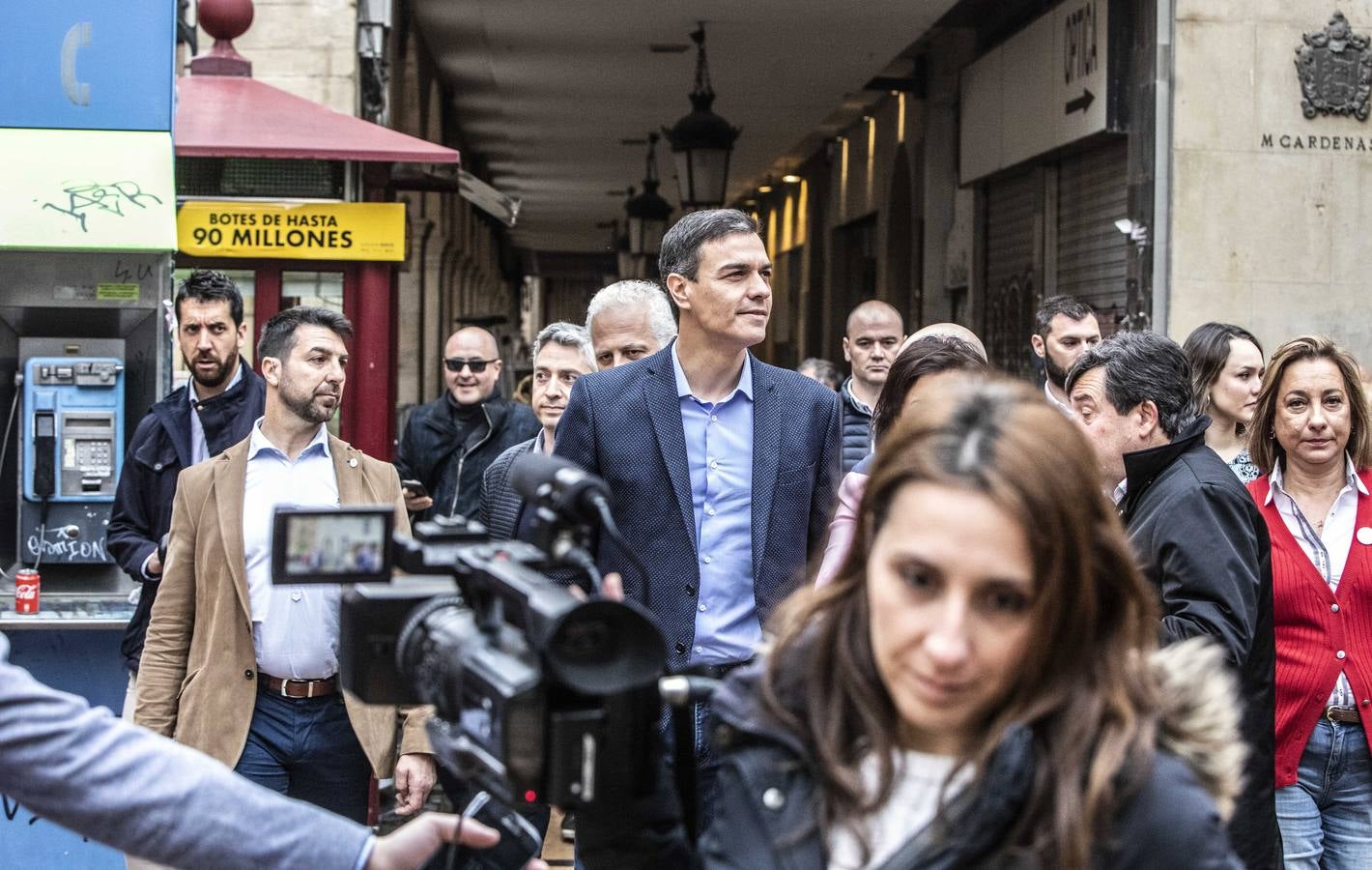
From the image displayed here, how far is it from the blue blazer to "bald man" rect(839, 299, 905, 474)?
238 cm

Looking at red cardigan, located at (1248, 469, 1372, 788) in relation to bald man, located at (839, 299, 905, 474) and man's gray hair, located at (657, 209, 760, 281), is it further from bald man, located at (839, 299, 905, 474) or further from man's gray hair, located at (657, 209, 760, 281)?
bald man, located at (839, 299, 905, 474)

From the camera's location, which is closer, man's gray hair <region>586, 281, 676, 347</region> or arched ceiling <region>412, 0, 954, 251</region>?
man's gray hair <region>586, 281, 676, 347</region>

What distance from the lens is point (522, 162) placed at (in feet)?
78.8

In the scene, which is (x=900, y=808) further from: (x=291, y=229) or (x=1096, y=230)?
(x=1096, y=230)

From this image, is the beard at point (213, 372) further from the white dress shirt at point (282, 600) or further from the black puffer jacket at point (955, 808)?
the black puffer jacket at point (955, 808)

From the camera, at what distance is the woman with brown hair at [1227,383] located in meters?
6.26

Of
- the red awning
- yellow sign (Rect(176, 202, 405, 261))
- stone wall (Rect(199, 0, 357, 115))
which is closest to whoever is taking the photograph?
the red awning

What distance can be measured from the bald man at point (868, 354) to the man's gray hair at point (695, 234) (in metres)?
2.30

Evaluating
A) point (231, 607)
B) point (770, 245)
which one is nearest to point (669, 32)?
point (231, 607)

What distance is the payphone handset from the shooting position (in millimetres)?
6617

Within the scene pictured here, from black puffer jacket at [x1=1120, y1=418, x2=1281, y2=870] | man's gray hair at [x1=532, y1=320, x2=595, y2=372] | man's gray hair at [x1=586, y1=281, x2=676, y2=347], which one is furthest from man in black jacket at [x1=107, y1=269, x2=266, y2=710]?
black puffer jacket at [x1=1120, y1=418, x2=1281, y2=870]

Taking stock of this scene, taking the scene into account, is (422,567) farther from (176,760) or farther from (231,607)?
(231,607)

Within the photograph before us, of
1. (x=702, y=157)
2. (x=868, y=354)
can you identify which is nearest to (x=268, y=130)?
(x=868, y=354)

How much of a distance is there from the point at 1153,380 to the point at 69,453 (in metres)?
4.26
